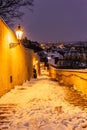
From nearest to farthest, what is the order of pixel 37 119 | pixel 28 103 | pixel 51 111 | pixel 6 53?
pixel 37 119
pixel 51 111
pixel 28 103
pixel 6 53

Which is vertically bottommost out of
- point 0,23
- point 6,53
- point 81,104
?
point 81,104

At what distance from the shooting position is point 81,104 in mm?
10141

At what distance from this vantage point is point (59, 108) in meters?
8.93

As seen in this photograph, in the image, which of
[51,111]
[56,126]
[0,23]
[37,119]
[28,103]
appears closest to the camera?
[56,126]

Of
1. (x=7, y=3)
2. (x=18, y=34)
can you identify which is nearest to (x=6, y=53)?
(x=18, y=34)

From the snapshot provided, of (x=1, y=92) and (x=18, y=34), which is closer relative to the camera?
(x=1, y=92)

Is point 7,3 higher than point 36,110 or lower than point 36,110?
higher

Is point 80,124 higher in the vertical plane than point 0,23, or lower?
lower

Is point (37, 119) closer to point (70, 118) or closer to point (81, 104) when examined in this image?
point (70, 118)

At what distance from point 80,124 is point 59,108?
1.93m

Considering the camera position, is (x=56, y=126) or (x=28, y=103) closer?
(x=56, y=126)

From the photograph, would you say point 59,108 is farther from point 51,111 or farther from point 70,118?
point 70,118

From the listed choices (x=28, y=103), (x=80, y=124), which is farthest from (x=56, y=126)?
(x=28, y=103)

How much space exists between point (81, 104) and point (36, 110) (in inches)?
79.2
